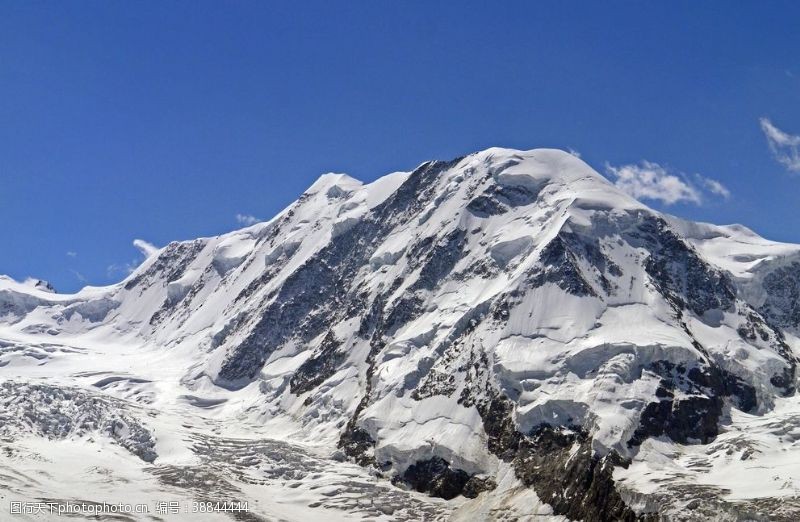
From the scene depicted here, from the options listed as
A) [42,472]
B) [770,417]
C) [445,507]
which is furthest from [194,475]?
[770,417]

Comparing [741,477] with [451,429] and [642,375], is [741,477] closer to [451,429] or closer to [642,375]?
[642,375]

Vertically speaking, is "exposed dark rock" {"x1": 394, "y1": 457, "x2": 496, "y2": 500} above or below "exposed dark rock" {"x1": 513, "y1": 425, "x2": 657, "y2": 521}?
above

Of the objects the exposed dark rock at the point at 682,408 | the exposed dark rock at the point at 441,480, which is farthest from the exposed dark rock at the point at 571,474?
the exposed dark rock at the point at 682,408

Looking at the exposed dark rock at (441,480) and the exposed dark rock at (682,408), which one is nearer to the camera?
the exposed dark rock at (682,408)

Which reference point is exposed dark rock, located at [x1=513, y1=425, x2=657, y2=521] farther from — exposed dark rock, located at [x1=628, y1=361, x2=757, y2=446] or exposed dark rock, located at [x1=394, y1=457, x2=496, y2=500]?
exposed dark rock, located at [x1=628, y1=361, x2=757, y2=446]

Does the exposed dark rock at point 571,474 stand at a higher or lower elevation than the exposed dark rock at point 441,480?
lower

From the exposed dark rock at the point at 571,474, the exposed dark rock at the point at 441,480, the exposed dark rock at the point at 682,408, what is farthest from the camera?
the exposed dark rock at the point at 441,480

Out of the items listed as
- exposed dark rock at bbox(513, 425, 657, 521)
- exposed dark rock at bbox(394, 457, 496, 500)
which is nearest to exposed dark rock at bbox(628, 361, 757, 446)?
exposed dark rock at bbox(513, 425, 657, 521)

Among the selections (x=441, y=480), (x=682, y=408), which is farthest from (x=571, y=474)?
(x=682, y=408)

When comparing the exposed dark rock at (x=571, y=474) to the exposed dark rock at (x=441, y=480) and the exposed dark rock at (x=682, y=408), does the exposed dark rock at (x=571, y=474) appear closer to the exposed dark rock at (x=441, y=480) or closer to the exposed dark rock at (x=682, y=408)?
the exposed dark rock at (x=441, y=480)

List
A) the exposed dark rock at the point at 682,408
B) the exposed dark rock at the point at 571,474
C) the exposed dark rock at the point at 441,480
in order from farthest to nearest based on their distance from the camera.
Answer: the exposed dark rock at the point at 441,480
the exposed dark rock at the point at 682,408
the exposed dark rock at the point at 571,474

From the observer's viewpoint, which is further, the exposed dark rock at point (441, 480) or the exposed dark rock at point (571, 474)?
the exposed dark rock at point (441, 480)
